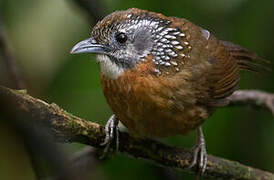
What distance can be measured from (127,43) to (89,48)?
25 centimetres

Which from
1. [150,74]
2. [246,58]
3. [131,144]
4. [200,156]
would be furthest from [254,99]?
[131,144]

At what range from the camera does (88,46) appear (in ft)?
8.95

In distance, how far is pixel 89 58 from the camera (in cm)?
405

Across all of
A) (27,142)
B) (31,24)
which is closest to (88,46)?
(31,24)

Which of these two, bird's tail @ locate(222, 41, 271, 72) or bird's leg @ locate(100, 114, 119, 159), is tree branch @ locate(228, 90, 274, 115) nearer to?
bird's tail @ locate(222, 41, 271, 72)

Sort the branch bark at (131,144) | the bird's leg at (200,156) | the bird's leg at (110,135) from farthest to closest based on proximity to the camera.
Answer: the bird's leg at (200,156)
the bird's leg at (110,135)
the branch bark at (131,144)

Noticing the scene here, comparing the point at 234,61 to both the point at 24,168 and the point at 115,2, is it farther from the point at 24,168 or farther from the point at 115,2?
the point at 24,168

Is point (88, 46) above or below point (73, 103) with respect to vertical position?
above

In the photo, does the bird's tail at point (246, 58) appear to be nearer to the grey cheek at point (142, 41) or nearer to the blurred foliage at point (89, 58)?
the blurred foliage at point (89, 58)

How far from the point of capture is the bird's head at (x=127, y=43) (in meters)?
2.74

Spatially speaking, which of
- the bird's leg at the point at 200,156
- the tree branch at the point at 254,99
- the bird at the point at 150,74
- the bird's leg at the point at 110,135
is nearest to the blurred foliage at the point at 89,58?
the tree branch at the point at 254,99

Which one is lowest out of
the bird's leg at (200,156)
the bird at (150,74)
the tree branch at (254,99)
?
the bird's leg at (200,156)

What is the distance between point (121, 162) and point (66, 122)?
169 centimetres

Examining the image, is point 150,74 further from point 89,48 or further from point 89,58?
point 89,58
